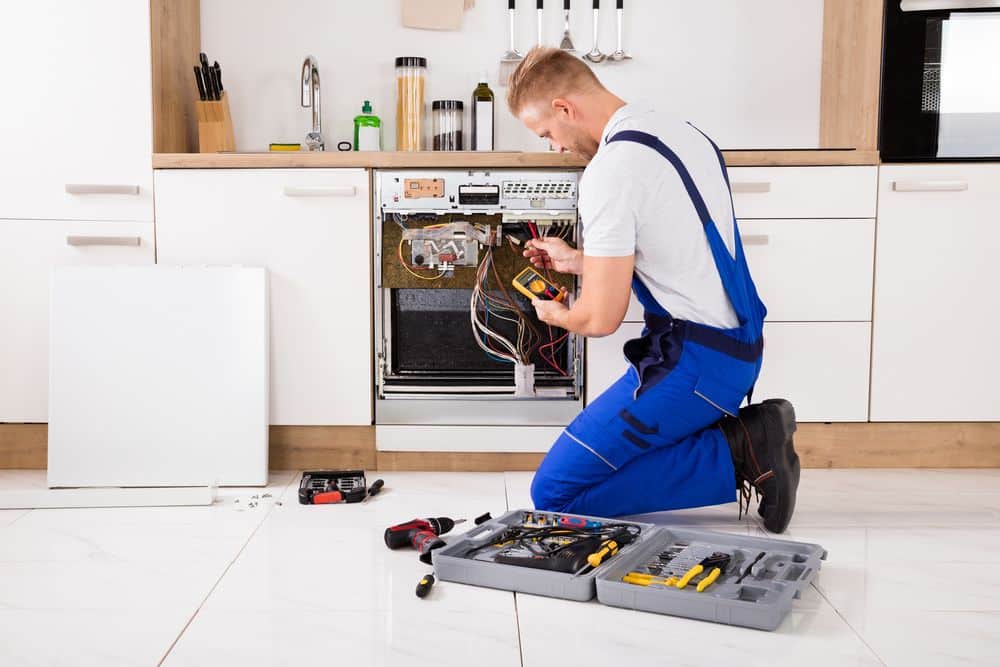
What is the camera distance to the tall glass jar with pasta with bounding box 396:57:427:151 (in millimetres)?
3207

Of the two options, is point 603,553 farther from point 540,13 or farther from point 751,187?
point 540,13

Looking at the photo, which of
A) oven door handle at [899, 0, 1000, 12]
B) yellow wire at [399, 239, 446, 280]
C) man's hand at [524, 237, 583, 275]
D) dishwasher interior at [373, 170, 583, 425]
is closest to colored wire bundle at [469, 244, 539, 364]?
dishwasher interior at [373, 170, 583, 425]

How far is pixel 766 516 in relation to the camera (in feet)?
7.18

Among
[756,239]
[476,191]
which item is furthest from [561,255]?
[756,239]

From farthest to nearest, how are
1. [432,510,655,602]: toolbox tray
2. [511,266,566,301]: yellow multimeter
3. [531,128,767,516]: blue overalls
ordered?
[511,266,566,301]: yellow multimeter, [531,128,767,516]: blue overalls, [432,510,655,602]: toolbox tray

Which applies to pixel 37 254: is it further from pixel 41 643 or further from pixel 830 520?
pixel 830 520

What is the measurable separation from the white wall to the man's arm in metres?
1.33

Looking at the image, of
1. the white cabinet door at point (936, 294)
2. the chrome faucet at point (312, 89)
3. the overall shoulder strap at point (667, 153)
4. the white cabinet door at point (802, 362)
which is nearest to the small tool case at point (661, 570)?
the overall shoulder strap at point (667, 153)

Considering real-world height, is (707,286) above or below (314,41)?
below

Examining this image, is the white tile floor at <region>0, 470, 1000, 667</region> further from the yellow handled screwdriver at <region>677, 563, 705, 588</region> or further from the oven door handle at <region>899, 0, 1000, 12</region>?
the oven door handle at <region>899, 0, 1000, 12</region>

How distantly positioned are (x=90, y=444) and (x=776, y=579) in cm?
187

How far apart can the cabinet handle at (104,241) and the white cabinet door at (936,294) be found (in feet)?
7.00

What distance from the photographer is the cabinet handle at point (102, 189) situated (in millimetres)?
2719

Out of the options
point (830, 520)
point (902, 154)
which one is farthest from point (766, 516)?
point (902, 154)
